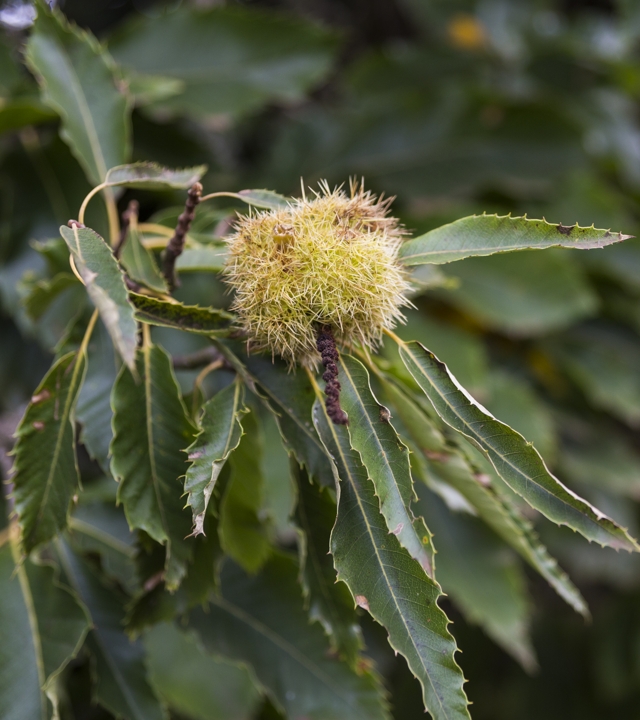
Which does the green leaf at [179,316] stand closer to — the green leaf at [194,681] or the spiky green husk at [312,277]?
the spiky green husk at [312,277]

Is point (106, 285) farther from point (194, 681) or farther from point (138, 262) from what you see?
point (194, 681)

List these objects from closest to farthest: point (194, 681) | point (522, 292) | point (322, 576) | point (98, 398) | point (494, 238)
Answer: point (494, 238), point (322, 576), point (98, 398), point (194, 681), point (522, 292)

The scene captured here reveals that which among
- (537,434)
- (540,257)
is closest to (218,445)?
(537,434)

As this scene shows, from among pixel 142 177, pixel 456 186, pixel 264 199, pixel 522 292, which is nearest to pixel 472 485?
pixel 264 199

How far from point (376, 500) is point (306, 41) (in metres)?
1.39

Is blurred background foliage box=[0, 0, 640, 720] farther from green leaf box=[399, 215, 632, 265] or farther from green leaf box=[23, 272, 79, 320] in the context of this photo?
green leaf box=[399, 215, 632, 265]

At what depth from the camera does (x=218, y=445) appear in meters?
0.63

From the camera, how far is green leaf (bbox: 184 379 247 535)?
22.5 inches

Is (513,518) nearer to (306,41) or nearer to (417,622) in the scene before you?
(417,622)

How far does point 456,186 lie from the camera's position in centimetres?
196

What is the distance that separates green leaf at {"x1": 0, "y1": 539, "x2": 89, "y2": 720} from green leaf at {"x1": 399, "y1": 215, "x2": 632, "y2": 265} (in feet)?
1.92

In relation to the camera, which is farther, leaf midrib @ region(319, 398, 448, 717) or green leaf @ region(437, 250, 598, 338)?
green leaf @ region(437, 250, 598, 338)

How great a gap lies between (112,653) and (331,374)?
55 cm

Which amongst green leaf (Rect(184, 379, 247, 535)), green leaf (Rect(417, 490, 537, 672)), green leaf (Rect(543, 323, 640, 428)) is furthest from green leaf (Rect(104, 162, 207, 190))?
green leaf (Rect(543, 323, 640, 428))
